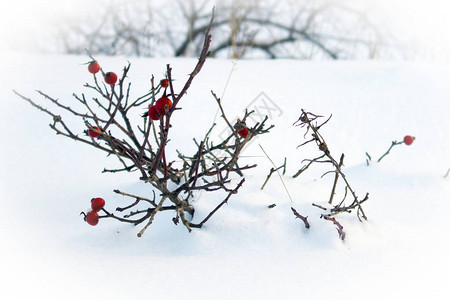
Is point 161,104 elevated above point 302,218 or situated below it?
above

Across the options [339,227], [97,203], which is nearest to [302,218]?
[339,227]

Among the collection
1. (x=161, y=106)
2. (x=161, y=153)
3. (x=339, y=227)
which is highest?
(x=161, y=106)

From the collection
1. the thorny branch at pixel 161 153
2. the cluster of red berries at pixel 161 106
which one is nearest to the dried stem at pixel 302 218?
the thorny branch at pixel 161 153

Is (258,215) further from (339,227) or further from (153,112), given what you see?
(153,112)

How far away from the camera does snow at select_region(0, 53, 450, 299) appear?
883 mm

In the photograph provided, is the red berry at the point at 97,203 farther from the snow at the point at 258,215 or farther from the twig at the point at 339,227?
the twig at the point at 339,227

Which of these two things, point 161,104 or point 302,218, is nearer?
point 161,104

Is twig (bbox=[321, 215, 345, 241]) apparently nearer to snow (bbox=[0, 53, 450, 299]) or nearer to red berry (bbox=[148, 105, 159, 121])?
snow (bbox=[0, 53, 450, 299])

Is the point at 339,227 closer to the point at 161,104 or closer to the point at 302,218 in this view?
the point at 302,218

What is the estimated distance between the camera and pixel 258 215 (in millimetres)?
1040

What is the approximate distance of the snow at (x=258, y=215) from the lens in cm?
88

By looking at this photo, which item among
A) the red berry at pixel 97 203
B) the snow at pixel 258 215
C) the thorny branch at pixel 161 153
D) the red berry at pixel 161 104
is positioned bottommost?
the snow at pixel 258 215

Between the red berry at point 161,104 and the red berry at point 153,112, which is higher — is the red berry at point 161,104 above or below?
above

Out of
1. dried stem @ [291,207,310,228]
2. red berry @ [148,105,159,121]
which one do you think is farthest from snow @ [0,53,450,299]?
red berry @ [148,105,159,121]
